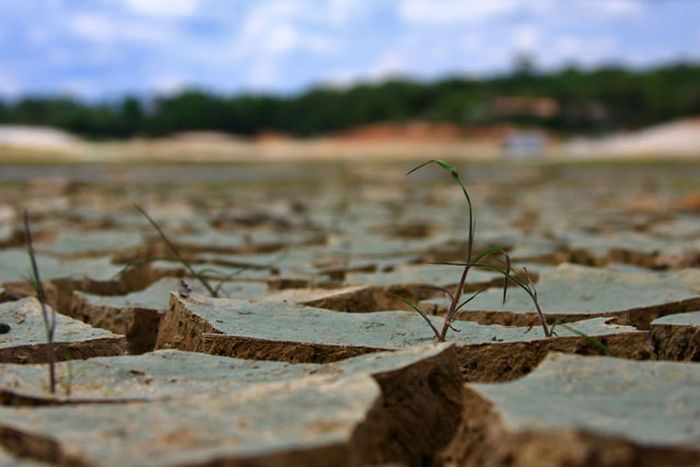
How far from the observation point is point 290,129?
38031mm

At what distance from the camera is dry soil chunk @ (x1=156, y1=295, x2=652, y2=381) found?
1.43 metres

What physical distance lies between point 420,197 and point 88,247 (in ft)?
12.6

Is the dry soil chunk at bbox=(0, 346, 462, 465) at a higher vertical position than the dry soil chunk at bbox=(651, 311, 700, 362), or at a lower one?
higher

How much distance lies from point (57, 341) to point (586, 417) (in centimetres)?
88

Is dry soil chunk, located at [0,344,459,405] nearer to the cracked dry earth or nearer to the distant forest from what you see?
the cracked dry earth

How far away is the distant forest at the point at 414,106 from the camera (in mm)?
33094

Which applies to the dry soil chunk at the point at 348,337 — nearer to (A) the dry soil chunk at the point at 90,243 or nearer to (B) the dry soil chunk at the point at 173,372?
(B) the dry soil chunk at the point at 173,372

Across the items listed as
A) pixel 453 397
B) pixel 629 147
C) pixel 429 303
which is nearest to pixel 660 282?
pixel 429 303

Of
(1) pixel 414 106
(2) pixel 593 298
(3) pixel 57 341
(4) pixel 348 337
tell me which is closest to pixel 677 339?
(2) pixel 593 298

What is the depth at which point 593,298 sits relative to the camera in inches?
76.9

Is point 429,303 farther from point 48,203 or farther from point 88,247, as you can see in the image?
point 48,203

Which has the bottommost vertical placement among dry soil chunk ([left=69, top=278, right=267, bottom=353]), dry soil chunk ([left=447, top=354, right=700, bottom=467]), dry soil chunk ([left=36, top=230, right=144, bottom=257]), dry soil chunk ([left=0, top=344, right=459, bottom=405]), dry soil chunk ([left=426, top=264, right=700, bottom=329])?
dry soil chunk ([left=36, top=230, right=144, bottom=257])

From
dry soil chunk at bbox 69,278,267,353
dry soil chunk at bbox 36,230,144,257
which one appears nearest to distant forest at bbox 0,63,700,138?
dry soil chunk at bbox 36,230,144,257

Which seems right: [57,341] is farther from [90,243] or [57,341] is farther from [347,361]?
[90,243]
